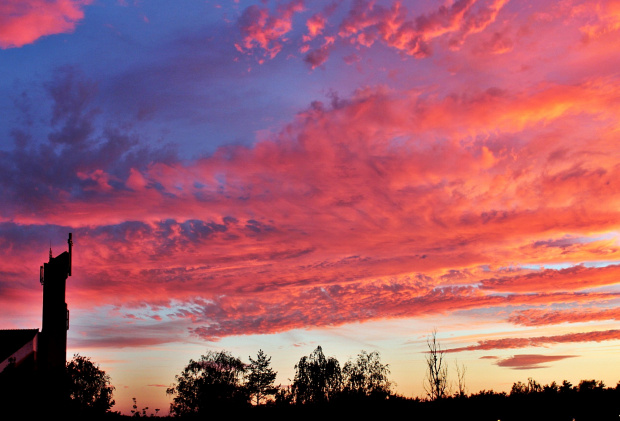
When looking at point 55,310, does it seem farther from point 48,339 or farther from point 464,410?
point 464,410

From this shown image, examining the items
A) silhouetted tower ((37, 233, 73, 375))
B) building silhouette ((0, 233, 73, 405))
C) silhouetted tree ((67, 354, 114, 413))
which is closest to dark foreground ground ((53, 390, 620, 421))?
building silhouette ((0, 233, 73, 405))

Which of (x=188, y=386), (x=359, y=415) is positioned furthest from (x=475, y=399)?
(x=188, y=386)

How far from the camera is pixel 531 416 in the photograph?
36062 millimetres

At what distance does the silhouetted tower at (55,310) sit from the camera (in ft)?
152

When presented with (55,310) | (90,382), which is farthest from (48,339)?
(90,382)

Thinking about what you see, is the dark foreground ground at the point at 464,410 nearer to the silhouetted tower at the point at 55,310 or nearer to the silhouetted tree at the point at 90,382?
the silhouetted tower at the point at 55,310

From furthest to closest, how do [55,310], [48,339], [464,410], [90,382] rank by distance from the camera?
[90,382], [55,310], [48,339], [464,410]

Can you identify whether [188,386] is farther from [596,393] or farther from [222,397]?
[596,393]

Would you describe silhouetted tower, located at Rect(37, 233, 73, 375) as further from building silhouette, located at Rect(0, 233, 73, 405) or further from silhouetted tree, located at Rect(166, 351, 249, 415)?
silhouetted tree, located at Rect(166, 351, 249, 415)

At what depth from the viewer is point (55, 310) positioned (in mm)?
47594

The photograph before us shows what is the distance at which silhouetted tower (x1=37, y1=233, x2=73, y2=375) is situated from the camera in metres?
46.5

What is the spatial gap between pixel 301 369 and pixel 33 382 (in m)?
58.9

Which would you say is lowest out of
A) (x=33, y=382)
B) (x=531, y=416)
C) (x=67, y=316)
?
(x=531, y=416)

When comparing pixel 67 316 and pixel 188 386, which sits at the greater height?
pixel 67 316
